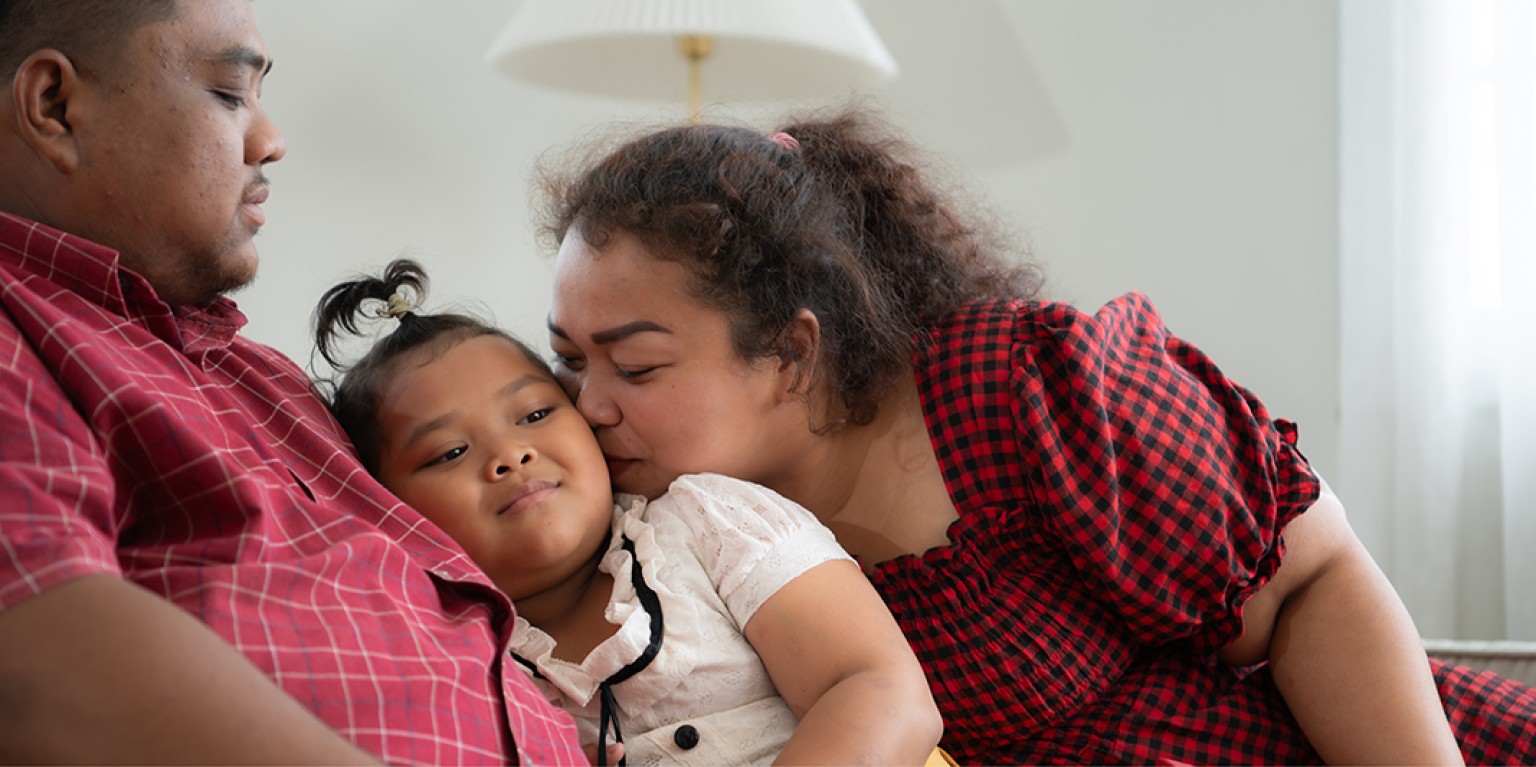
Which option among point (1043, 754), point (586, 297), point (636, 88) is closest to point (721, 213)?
point (586, 297)

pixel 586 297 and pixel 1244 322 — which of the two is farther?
pixel 1244 322

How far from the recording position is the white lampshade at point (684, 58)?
1.99m

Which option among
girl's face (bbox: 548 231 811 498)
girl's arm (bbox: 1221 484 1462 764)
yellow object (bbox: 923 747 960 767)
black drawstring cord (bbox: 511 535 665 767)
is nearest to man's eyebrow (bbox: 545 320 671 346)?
girl's face (bbox: 548 231 811 498)

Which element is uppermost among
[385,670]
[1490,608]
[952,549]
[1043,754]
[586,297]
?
[586,297]

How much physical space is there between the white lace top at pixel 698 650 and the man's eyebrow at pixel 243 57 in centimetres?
47

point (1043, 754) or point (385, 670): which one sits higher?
point (385, 670)

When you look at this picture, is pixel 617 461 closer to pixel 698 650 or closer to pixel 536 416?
pixel 536 416

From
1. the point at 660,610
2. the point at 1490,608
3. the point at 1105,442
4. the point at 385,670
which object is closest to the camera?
the point at 385,670

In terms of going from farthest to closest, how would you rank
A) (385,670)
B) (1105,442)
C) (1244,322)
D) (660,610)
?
(1244,322) → (1105,442) → (660,610) → (385,670)

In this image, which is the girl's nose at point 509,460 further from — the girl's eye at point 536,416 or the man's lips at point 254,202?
the man's lips at point 254,202

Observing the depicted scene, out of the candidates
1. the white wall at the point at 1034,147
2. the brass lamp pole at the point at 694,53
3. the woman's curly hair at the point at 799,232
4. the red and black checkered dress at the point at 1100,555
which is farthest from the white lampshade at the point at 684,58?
the red and black checkered dress at the point at 1100,555

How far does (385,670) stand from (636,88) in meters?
1.58

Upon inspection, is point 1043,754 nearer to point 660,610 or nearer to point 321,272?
point 660,610

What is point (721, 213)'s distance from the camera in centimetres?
124
